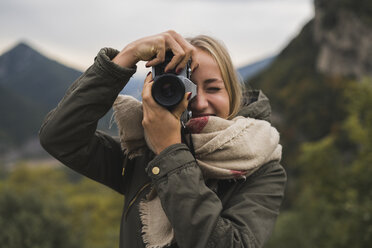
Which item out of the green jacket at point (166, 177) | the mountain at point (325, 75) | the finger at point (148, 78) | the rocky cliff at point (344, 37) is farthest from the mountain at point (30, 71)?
the mountain at point (325, 75)

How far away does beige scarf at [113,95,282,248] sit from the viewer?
1.47m

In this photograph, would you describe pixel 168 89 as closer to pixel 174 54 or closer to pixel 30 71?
pixel 174 54

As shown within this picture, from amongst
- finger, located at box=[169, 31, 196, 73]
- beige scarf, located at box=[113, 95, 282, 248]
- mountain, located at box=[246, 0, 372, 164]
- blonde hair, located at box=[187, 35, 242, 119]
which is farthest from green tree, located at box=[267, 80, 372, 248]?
mountain, located at box=[246, 0, 372, 164]

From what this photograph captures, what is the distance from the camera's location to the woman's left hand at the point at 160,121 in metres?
1.34

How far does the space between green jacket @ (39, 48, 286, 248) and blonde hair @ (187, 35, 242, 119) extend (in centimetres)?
7

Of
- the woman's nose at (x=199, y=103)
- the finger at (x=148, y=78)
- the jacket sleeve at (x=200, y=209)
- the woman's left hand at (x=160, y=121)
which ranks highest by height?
the finger at (x=148, y=78)

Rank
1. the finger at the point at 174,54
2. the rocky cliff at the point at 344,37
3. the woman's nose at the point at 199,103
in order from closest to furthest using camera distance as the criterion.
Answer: the finger at the point at 174,54 → the woman's nose at the point at 199,103 → the rocky cliff at the point at 344,37

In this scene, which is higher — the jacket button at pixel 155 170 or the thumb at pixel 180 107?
the thumb at pixel 180 107

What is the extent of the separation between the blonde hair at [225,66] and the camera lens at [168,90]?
1.35 ft

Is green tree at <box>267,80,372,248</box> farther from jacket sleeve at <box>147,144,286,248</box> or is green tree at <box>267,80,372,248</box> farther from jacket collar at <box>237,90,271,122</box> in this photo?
jacket sleeve at <box>147,144,286,248</box>

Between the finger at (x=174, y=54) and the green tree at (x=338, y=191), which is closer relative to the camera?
the finger at (x=174, y=54)

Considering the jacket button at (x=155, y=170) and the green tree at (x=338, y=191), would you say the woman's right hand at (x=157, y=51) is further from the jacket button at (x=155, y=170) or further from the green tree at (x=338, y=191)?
the green tree at (x=338, y=191)

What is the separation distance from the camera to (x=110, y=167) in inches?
71.1

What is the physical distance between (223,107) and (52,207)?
11.7 m
